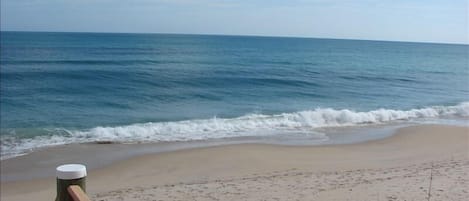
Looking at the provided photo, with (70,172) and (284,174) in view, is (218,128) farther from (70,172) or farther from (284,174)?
(70,172)

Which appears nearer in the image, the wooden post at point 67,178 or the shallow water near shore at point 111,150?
the wooden post at point 67,178

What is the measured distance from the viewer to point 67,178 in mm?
2586

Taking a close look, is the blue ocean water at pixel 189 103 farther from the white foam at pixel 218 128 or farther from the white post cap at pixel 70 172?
the white post cap at pixel 70 172

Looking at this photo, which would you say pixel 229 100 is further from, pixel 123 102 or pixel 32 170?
pixel 32 170

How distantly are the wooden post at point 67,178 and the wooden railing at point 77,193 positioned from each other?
23 mm

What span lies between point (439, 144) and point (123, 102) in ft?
41.2

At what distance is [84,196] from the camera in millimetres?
2508

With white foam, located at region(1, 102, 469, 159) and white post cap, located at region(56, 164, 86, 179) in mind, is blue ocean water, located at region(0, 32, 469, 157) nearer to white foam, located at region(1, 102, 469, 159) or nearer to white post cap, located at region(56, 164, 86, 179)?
white foam, located at region(1, 102, 469, 159)

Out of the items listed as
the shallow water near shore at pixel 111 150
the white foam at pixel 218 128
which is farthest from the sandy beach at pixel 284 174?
the white foam at pixel 218 128

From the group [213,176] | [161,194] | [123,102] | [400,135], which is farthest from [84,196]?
[123,102]

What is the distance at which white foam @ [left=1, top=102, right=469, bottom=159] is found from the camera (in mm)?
13336

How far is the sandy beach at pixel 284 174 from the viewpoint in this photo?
25.8 ft

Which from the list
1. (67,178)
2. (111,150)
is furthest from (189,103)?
(67,178)

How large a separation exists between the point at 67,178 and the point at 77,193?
4.6 inches
